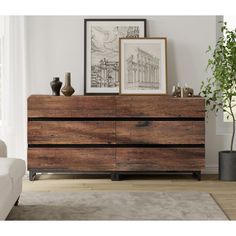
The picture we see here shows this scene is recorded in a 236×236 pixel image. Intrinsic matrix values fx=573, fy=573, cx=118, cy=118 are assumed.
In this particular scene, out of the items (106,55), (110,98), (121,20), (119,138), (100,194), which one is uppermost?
(121,20)

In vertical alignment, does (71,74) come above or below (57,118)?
above

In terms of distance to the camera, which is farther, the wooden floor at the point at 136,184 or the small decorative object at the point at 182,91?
the small decorative object at the point at 182,91

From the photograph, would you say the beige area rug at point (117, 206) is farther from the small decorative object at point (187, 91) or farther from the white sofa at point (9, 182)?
the small decorative object at point (187, 91)

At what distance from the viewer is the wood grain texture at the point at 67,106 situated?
5.63m

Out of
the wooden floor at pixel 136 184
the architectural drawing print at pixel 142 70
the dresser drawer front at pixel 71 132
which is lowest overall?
the wooden floor at pixel 136 184

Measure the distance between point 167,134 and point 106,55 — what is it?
1093mm

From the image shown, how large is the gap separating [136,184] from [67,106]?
1019mm

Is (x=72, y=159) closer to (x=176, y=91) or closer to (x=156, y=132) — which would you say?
(x=156, y=132)

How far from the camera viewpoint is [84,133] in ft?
18.6

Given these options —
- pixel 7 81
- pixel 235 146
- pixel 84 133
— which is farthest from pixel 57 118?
pixel 235 146

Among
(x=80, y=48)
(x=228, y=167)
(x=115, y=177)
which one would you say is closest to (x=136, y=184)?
(x=115, y=177)

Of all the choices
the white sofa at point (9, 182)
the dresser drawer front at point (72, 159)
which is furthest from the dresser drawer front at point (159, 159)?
the white sofa at point (9, 182)

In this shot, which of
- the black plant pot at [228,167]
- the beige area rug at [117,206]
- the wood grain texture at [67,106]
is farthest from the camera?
the black plant pot at [228,167]
